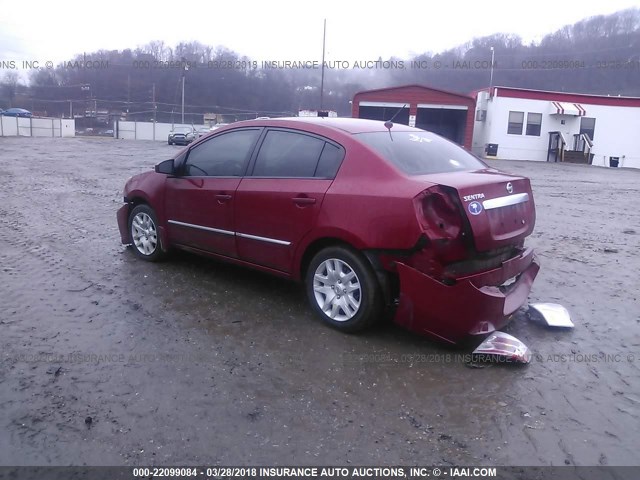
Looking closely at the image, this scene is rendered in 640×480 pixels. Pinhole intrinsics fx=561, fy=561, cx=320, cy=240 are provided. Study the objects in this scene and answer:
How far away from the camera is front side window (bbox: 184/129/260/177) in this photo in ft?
16.8

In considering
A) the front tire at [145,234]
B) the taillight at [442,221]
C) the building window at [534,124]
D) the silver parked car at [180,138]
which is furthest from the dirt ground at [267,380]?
the silver parked car at [180,138]

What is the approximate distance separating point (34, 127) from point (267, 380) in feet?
181

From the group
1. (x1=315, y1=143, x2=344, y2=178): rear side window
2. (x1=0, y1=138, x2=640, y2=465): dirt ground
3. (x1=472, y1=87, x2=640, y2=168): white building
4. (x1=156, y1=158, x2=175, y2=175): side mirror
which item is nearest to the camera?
(x1=0, y1=138, x2=640, y2=465): dirt ground

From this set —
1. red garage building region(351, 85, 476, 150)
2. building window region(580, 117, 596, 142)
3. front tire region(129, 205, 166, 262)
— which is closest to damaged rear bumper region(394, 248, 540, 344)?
front tire region(129, 205, 166, 262)

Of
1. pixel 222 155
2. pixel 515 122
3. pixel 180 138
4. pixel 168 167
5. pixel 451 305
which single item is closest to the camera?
pixel 451 305

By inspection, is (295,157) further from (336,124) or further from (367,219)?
(367,219)

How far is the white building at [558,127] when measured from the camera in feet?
122

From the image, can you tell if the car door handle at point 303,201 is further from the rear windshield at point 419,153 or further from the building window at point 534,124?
the building window at point 534,124

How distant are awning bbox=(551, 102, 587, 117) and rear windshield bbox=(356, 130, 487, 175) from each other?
35419mm

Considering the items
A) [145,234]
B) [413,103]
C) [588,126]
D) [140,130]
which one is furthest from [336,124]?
[140,130]

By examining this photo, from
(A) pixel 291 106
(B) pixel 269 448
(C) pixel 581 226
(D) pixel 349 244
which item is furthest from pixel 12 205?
(A) pixel 291 106

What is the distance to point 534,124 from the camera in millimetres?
37906

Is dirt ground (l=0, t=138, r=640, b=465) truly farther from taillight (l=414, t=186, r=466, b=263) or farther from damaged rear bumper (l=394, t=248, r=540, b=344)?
taillight (l=414, t=186, r=466, b=263)

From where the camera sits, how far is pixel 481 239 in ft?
12.4
